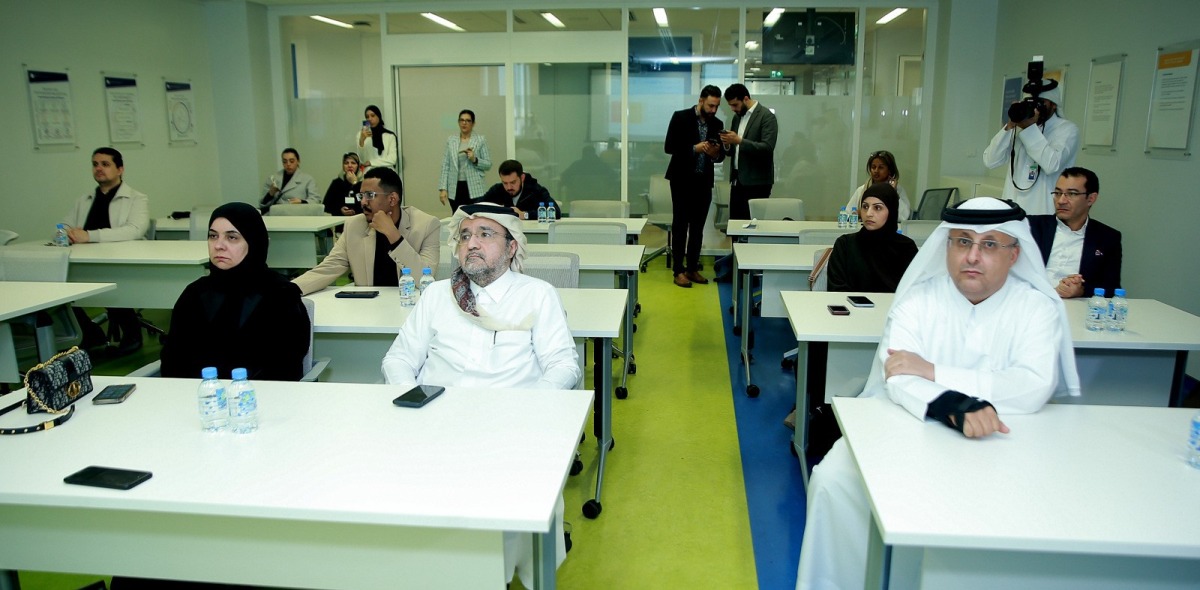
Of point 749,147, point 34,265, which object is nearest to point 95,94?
point 34,265

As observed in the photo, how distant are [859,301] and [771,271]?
3.85 feet

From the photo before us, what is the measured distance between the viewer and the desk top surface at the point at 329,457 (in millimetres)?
1705

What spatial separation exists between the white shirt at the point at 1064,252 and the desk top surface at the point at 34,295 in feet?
15.9

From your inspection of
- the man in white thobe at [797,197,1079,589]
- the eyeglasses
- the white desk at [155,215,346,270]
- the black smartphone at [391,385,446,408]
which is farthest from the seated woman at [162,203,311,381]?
the white desk at [155,215,346,270]

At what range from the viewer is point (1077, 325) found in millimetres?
3324

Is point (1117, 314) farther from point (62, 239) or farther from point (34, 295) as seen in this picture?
point (62, 239)

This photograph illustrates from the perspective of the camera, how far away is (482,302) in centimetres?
296

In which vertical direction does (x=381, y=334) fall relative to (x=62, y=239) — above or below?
below

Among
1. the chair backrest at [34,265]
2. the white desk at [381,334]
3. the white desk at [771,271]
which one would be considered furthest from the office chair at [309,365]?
the white desk at [771,271]

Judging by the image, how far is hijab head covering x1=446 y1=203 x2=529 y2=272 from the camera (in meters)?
3.00

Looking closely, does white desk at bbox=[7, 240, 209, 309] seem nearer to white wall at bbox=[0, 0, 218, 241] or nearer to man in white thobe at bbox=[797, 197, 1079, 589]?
white wall at bbox=[0, 0, 218, 241]

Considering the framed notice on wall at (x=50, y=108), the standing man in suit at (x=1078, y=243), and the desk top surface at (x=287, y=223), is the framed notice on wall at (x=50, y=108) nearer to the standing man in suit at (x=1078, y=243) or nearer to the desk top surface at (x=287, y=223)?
the desk top surface at (x=287, y=223)

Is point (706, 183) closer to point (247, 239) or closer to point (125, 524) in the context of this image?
point (247, 239)

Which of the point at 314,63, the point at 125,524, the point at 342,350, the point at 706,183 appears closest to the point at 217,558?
the point at 125,524
